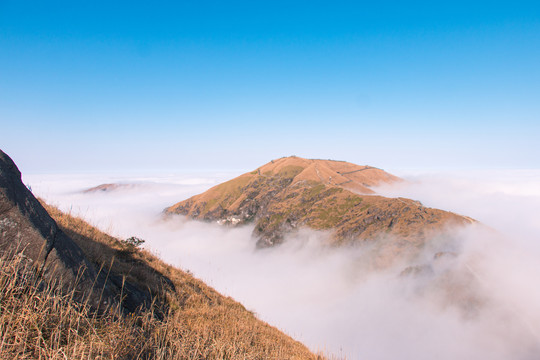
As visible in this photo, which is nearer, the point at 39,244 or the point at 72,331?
the point at 72,331

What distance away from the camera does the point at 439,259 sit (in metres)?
138

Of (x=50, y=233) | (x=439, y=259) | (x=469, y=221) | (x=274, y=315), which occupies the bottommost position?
(x=274, y=315)

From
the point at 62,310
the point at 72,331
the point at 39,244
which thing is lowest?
the point at 72,331

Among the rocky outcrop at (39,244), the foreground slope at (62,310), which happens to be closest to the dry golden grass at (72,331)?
the foreground slope at (62,310)

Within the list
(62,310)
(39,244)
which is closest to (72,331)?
(62,310)

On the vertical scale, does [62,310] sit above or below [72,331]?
above

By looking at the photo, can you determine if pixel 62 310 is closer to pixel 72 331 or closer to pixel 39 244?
pixel 72 331

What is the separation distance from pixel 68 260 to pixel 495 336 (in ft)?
566

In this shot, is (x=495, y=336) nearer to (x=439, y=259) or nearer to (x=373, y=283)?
(x=439, y=259)

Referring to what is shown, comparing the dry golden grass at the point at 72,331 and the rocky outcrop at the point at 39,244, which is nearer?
the dry golden grass at the point at 72,331

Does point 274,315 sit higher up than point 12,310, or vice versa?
point 12,310

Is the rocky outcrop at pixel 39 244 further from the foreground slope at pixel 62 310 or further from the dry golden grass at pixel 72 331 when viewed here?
the dry golden grass at pixel 72 331

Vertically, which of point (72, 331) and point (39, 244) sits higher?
point (39, 244)

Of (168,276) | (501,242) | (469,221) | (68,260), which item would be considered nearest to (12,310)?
(68,260)
